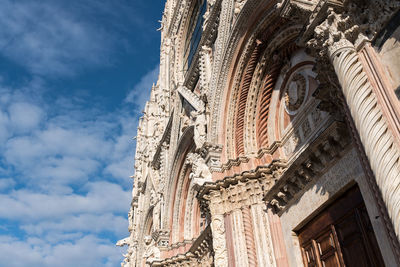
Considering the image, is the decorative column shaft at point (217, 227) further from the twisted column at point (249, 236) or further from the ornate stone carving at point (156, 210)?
the ornate stone carving at point (156, 210)

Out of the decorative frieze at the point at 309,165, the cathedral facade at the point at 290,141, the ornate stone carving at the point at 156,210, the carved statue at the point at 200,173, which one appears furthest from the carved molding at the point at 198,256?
the decorative frieze at the point at 309,165

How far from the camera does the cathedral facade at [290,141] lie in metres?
3.32

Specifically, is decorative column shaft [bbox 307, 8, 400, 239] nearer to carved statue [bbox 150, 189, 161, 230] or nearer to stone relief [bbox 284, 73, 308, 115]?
stone relief [bbox 284, 73, 308, 115]

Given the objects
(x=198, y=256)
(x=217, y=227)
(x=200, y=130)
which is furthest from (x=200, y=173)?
(x=198, y=256)

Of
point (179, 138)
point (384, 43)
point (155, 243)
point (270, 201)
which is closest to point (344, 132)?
point (384, 43)

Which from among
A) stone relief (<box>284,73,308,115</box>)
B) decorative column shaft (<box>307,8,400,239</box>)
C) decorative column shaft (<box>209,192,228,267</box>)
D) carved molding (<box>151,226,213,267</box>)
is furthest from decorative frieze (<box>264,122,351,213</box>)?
carved molding (<box>151,226,213,267</box>)

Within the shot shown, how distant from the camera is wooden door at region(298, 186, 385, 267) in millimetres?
4536

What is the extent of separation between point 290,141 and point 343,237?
223 cm

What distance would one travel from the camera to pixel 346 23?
367 cm

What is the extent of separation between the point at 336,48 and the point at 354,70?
0.35 m

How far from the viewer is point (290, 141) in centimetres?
684

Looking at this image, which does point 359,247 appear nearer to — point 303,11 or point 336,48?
point 336,48

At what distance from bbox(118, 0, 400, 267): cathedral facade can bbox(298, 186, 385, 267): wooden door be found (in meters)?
0.01

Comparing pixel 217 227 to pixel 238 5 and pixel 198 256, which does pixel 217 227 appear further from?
pixel 238 5
